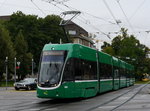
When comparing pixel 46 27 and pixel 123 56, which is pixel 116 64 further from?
pixel 123 56

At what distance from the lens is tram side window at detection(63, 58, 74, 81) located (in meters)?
19.2

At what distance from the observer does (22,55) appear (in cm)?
7006

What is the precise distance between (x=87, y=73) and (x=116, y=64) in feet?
44.6

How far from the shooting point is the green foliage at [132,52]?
87312 millimetres

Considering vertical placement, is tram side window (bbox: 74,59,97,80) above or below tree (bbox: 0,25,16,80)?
below

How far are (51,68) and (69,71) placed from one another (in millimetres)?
1033

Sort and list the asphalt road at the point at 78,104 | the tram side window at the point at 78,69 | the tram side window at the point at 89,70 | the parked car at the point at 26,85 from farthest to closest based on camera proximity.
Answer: the parked car at the point at 26,85, the tram side window at the point at 89,70, the tram side window at the point at 78,69, the asphalt road at the point at 78,104

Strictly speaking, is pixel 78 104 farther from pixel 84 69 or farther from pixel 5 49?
pixel 5 49

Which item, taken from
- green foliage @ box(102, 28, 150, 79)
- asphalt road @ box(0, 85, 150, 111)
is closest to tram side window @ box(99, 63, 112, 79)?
asphalt road @ box(0, 85, 150, 111)

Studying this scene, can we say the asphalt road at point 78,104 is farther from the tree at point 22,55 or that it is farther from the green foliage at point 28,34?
the tree at point 22,55

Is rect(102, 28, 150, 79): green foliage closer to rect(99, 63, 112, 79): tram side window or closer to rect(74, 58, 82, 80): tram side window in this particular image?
Result: rect(99, 63, 112, 79): tram side window

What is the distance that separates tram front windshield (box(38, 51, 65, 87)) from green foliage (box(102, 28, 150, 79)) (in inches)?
2466

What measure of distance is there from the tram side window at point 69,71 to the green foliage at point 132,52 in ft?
205

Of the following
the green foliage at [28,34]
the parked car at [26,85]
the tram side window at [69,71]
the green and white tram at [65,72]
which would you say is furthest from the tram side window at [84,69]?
the green foliage at [28,34]
